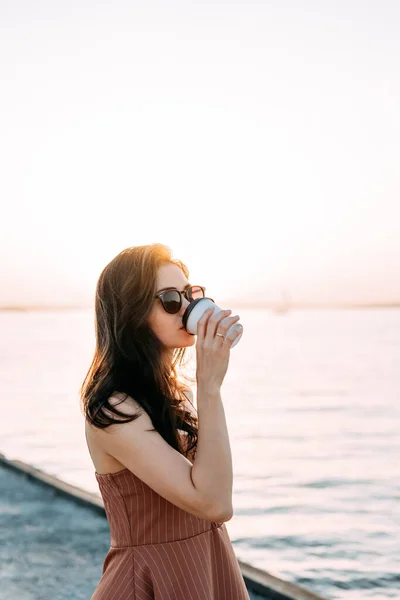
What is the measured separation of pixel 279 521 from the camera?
33.9 feet

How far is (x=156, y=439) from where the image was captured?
82.0 inches

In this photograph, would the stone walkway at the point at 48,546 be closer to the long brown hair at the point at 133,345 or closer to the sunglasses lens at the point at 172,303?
the long brown hair at the point at 133,345

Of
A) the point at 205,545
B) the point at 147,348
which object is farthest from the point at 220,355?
the point at 205,545

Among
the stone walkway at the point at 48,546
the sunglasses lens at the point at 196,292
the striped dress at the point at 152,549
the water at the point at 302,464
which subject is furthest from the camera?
the water at the point at 302,464

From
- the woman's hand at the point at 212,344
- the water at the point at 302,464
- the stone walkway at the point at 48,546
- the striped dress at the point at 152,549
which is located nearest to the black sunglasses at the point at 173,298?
the woman's hand at the point at 212,344

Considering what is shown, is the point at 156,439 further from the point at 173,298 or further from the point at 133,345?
the point at 173,298

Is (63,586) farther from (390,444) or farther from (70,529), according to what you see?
(390,444)

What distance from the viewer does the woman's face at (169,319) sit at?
225 centimetres

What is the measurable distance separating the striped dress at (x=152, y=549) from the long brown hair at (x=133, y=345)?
0.19 meters

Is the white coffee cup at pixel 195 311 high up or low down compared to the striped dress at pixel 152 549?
up

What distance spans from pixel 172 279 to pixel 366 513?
971 cm

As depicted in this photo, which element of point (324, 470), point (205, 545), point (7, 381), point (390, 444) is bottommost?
point (205, 545)

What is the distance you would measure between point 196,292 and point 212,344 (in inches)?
10.3

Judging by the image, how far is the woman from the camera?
81.0 inches
